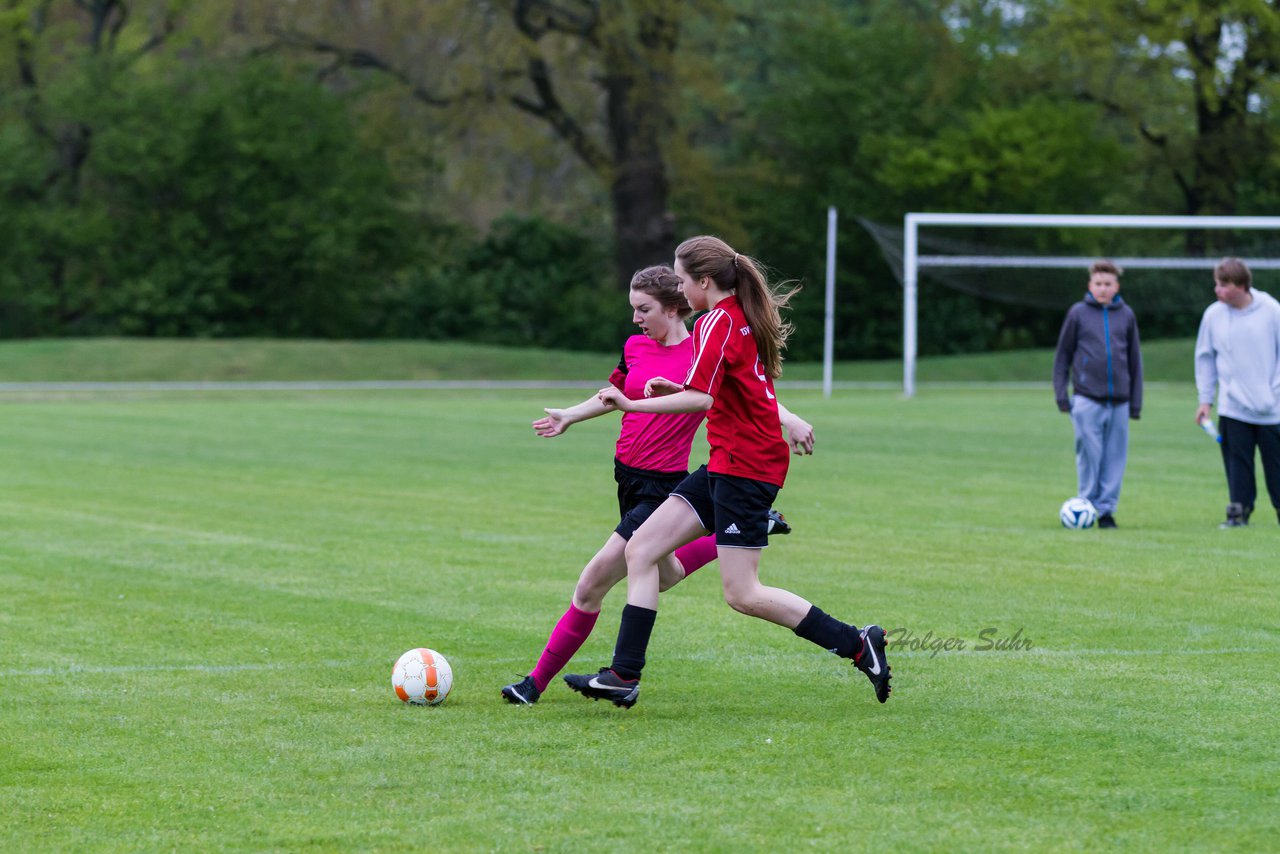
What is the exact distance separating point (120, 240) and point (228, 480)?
3621 cm

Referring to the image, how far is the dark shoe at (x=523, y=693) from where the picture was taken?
6.80 m

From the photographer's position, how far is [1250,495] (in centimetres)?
1277

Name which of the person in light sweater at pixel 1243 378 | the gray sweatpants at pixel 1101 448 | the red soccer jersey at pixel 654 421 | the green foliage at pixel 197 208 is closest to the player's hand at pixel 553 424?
the red soccer jersey at pixel 654 421

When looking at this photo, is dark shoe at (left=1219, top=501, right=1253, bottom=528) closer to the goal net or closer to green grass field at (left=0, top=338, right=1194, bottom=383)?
the goal net

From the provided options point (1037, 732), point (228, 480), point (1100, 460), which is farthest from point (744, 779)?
point (228, 480)

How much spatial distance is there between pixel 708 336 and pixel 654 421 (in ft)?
2.20

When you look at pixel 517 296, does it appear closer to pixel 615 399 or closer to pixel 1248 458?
pixel 1248 458

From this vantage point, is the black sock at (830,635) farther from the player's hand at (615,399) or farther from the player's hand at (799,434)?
the player's hand at (615,399)

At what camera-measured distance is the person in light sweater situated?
12.6 m

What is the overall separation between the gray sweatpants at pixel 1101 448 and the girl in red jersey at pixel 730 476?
22.2ft

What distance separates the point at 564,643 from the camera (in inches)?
270

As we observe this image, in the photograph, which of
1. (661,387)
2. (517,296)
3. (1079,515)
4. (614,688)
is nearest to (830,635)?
(614,688)

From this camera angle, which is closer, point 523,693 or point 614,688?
point 614,688

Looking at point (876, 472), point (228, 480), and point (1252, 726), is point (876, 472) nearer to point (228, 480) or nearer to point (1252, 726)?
point (228, 480)
